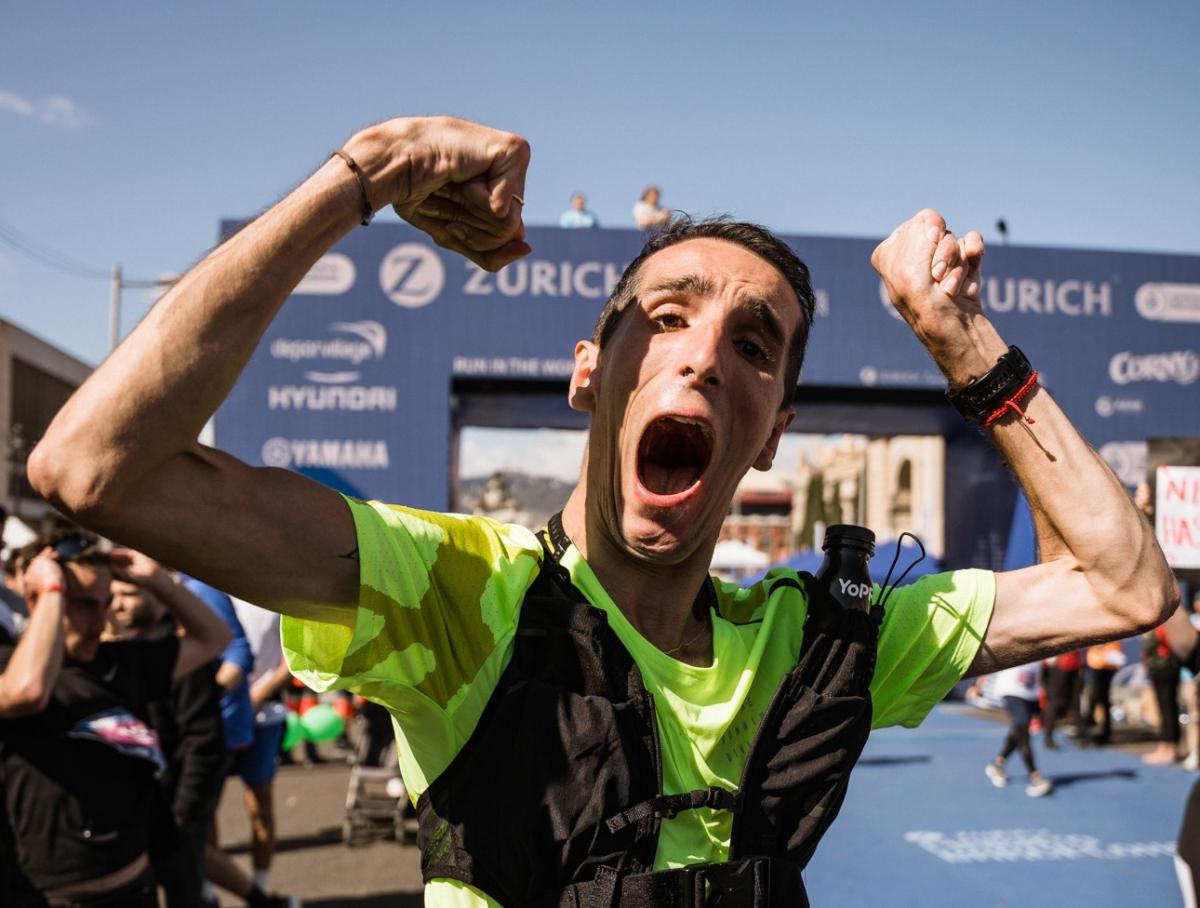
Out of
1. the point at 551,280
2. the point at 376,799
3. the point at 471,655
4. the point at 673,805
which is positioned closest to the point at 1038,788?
the point at 376,799

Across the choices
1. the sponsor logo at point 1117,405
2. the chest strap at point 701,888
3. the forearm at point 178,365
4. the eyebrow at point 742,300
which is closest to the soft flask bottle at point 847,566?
the eyebrow at point 742,300

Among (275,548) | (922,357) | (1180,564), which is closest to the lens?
(275,548)

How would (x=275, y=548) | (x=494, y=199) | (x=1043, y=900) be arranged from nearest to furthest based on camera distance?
(x=275, y=548)
(x=494, y=199)
(x=1043, y=900)

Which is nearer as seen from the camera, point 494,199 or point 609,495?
point 494,199

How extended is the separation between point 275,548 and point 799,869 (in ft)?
3.33

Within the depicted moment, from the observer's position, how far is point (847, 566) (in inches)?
80.3

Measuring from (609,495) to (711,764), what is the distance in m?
0.47

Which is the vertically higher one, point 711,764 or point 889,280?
point 889,280

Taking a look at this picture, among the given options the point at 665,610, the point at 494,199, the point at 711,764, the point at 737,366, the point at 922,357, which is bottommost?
the point at 711,764

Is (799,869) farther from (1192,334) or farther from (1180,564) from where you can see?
(1192,334)

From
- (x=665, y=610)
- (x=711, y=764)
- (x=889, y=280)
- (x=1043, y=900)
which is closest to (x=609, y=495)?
(x=665, y=610)

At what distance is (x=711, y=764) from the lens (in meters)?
1.73

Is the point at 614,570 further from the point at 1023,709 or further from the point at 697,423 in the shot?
the point at 1023,709

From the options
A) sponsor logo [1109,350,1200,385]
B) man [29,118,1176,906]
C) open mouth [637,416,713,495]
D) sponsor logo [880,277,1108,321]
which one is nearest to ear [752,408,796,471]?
man [29,118,1176,906]
